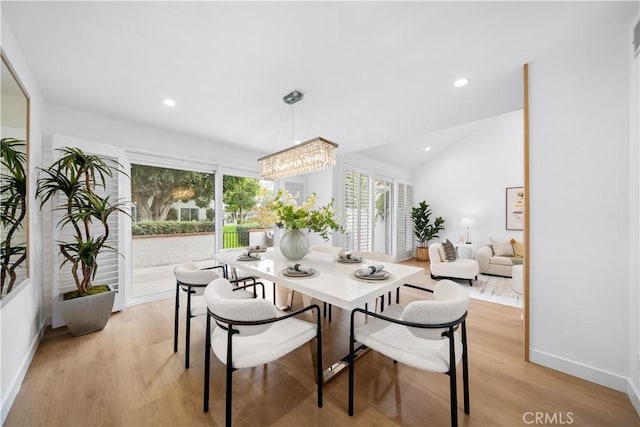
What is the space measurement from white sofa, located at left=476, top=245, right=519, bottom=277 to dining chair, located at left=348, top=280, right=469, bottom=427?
410 cm

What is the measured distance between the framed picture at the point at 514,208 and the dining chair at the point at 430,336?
5300 mm

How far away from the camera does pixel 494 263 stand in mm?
4688

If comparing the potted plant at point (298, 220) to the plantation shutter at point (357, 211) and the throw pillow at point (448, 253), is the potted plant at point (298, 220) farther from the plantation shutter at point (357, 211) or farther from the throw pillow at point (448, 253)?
the throw pillow at point (448, 253)

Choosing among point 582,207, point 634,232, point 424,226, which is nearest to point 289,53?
point 582,207

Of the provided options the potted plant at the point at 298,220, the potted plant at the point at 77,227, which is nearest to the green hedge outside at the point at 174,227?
the potted plant at the point at 77,227

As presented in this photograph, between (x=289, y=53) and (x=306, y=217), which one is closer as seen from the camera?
(x=289, y=53)

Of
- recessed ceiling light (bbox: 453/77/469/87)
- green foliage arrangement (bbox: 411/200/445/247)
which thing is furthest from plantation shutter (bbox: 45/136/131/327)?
green foliage arrangement (bbox: 411/200/445/247)

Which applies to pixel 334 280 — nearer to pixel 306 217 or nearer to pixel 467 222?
pixel 306 217

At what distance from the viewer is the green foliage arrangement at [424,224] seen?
6.44 metres

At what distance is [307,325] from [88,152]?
3027mm

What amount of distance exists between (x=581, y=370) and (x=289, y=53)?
317 centimetres

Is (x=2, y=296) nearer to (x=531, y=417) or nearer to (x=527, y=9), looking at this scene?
(x=531, y=417)

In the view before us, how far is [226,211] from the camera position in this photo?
4039 mm

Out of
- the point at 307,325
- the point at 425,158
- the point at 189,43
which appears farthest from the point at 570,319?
the point at 425,158
